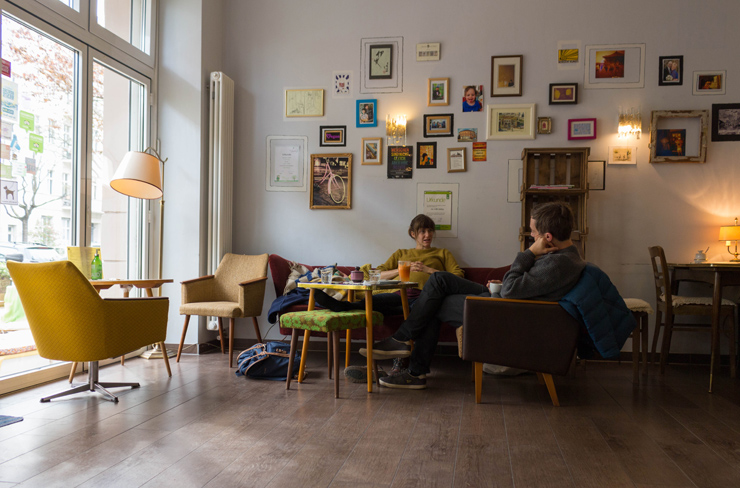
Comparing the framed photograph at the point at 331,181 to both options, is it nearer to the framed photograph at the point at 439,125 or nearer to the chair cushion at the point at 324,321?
the framed photograph at the point at 439,125

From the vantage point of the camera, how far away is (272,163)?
5074 mm

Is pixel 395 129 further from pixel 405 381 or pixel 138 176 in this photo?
pixel 405 381

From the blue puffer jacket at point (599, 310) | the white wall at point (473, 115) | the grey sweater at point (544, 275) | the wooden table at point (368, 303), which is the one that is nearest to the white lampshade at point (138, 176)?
the white wall at point (473, 115)

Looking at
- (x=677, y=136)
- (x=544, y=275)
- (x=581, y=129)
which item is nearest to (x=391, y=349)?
(x=544, y=275)

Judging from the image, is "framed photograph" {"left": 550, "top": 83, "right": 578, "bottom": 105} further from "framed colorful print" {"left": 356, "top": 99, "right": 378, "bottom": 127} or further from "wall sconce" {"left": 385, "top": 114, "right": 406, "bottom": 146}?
"framed colorful print" {"left": 356, "top": 99, "right": 378, "bottom": 127}

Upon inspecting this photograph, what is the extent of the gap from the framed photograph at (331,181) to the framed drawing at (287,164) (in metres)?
0.10

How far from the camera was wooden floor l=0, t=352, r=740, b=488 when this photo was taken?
1.98m

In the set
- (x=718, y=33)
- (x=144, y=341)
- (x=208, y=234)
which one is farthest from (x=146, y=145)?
(x=718, y=33)

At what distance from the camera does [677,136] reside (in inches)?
178

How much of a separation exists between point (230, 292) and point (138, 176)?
51.3 inches

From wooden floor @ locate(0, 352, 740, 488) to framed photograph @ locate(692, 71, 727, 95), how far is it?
2.38 m

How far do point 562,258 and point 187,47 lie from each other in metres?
3.62

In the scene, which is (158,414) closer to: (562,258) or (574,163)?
(562,258)

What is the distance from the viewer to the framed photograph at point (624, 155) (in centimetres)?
457
